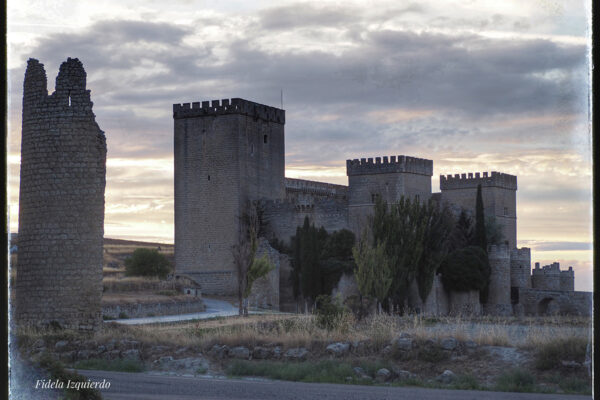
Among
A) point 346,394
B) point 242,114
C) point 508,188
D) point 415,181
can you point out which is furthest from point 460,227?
point 346,394

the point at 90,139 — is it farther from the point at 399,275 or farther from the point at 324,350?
the point at 399,275

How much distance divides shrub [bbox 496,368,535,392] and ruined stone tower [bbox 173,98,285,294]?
99.0 feet

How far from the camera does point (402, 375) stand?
448 inches

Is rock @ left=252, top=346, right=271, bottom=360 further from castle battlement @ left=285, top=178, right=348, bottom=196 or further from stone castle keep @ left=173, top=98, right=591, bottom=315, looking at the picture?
castle battlement @ left=285, top=178, right=348, bottom=196

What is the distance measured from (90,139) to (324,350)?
5947mm

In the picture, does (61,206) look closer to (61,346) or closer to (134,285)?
(61,346)

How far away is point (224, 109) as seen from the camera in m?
42.6

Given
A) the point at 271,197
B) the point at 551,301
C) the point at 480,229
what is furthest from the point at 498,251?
the point at 271,197

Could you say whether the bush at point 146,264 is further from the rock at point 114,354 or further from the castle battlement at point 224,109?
the rock at point 114,354

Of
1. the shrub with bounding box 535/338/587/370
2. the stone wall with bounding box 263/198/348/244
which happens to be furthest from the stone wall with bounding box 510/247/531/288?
the shrub with bounding box 535/338/587/370

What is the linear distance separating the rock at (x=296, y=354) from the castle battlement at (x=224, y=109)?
30.2m

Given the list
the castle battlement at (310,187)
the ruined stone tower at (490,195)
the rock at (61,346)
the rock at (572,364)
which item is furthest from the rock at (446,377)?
the castle battlement at (310,187)

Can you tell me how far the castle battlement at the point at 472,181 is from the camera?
45.0m

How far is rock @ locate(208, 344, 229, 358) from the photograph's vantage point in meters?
13.1
